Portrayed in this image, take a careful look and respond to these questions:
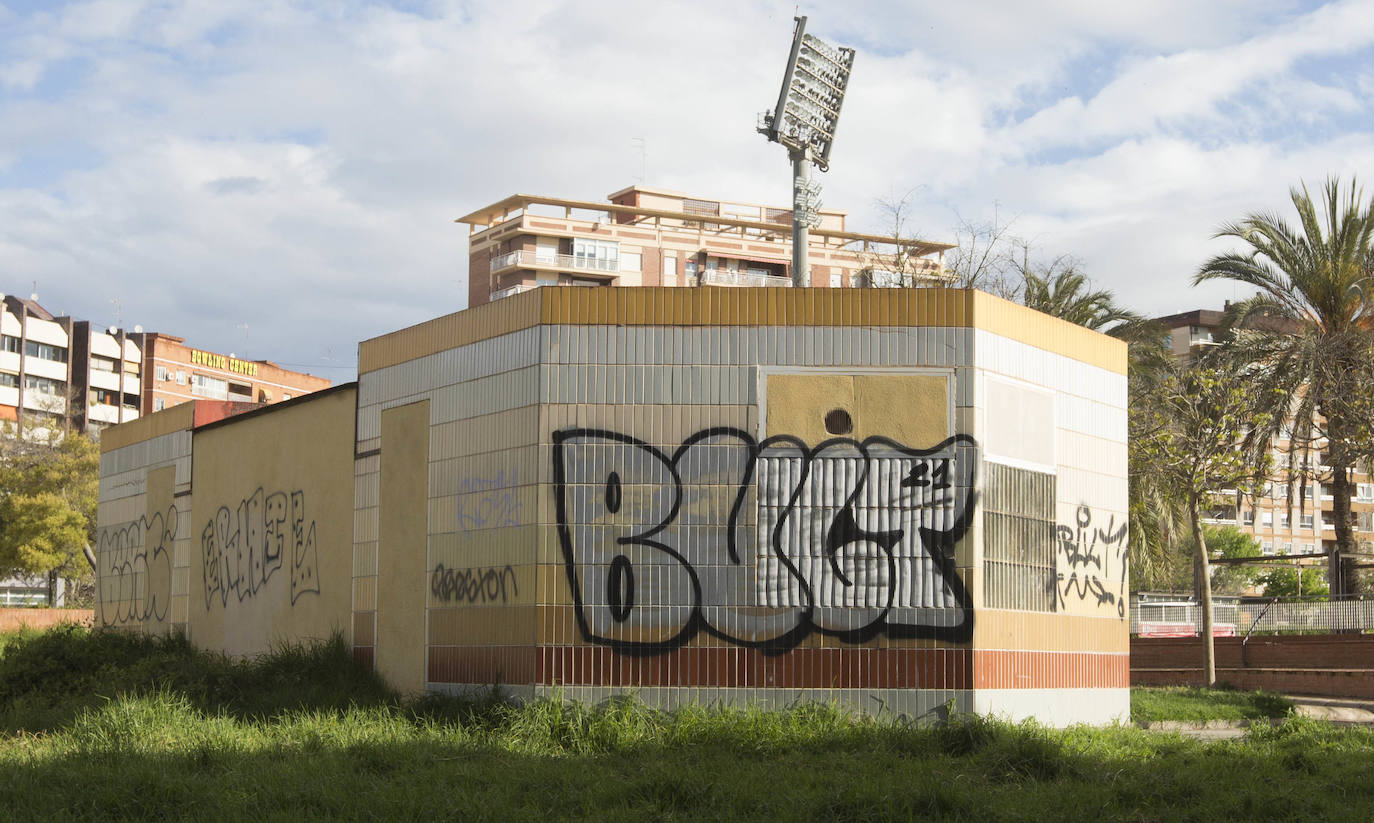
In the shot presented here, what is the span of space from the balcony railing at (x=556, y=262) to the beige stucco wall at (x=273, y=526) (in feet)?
207

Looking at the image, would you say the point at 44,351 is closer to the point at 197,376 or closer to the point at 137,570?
the point at 197,376

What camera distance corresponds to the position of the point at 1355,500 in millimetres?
84312

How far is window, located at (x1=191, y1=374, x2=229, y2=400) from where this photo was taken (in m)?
98.4

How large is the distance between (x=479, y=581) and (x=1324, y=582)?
6282cm

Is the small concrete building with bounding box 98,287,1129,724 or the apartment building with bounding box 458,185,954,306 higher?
the apartment building with bounding box 458,185,954,306

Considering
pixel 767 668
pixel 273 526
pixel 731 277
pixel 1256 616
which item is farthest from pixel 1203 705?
pixel 731 277

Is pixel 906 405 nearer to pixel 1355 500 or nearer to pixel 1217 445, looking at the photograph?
pixel 1217 445

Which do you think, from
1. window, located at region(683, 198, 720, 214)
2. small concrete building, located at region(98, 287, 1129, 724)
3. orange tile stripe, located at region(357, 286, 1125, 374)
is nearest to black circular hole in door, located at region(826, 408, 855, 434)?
small concrete building, located at region(98, 287, 1129, 724)

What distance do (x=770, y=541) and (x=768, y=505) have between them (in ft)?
1.12

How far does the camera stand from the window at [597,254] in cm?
8312

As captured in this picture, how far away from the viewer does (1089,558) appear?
571 inches

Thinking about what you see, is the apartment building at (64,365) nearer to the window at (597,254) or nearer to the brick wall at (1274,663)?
the window at (597,254)

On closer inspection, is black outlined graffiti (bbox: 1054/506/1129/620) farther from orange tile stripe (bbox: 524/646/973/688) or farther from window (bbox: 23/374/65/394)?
window (bbox: 23/374/65/394)

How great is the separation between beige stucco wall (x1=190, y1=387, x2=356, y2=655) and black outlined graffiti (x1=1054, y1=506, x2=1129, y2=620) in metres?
8.18
